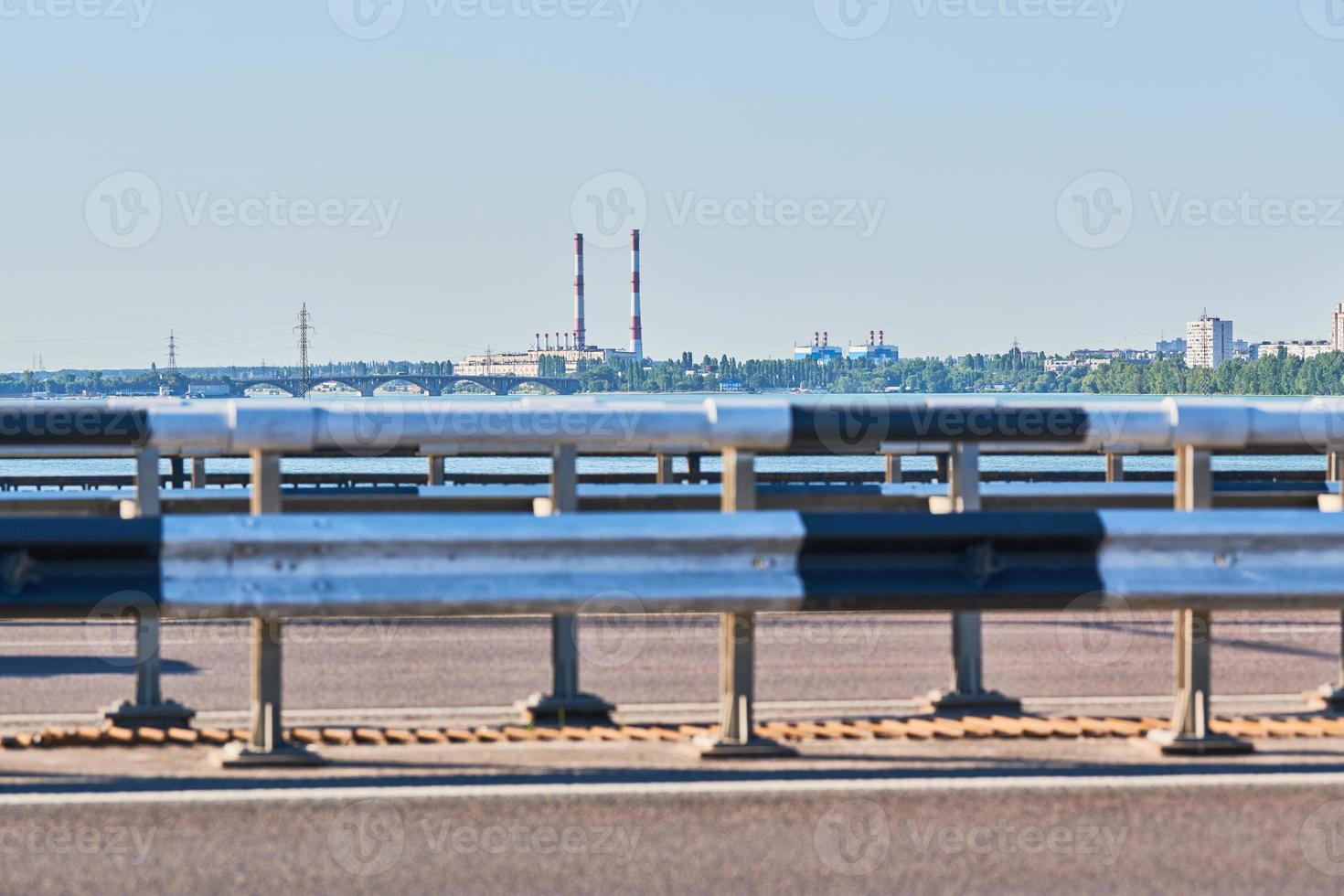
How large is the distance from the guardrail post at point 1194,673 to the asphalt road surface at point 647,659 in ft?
6.96

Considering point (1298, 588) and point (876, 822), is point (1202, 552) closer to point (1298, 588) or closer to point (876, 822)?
point (1298, 588)

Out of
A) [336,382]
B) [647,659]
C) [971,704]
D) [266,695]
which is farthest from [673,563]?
[336,382]

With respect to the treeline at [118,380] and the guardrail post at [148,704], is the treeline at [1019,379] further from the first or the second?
the guardrail post at [148,704]

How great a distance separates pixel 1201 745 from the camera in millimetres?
6285

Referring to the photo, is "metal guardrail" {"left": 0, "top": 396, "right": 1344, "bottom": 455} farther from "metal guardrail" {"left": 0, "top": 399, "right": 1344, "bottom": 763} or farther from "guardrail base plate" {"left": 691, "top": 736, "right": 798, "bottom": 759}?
"guardrail base plate" {"left": 691, "top": 736, "right": 798, "bottom": 759}

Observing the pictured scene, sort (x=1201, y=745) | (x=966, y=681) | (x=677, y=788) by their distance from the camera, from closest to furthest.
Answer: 1. (x=677, y=788)
2. (x=1201, y=745)
3. (x=966, y=681)

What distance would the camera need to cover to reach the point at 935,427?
6195mm

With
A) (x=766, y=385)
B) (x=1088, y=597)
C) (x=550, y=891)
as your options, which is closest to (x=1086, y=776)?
(x=1088, y=597)

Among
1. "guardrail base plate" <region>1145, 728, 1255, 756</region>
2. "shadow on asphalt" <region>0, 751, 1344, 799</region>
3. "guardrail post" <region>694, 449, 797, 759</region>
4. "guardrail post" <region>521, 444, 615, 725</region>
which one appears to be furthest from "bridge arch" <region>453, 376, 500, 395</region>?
"shadow on asphalt" <region>0, 751, 1344, 799</region>

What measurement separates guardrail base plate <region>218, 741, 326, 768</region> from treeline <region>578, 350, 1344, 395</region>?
5856 inches

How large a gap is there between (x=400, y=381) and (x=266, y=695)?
124 meters

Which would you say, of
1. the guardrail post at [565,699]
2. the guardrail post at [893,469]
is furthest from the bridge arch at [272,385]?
the guardrail post at [565,699]

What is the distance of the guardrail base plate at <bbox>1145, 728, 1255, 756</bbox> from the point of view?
6.27 meters

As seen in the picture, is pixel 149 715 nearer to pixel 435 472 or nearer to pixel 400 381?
pixel 435 472
